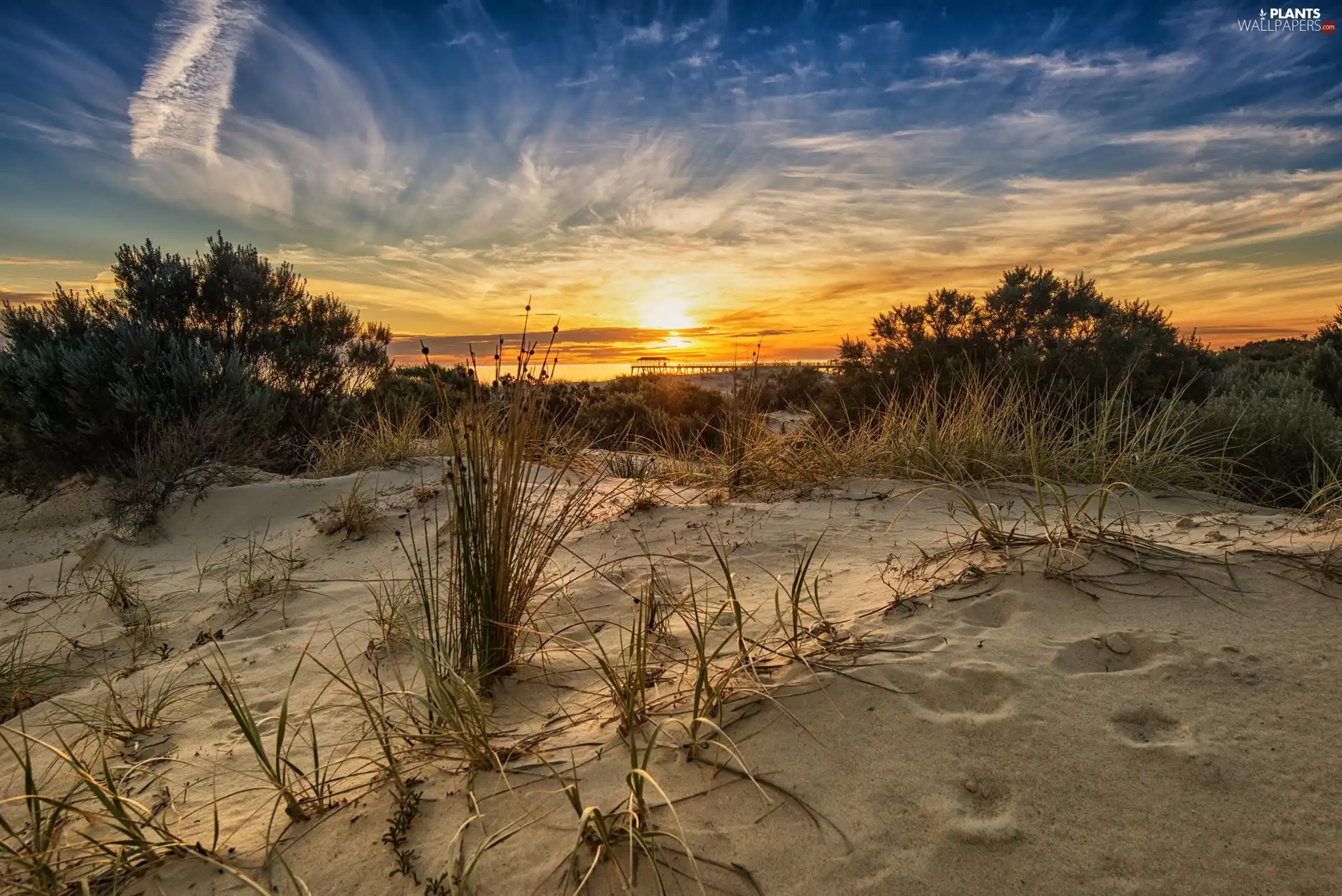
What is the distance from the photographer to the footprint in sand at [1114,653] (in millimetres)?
2094

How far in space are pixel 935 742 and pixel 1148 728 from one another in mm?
594

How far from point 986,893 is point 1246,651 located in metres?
1.39

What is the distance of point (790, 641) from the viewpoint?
2.31 metres

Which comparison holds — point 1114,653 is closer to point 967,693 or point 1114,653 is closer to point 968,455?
point 967,693

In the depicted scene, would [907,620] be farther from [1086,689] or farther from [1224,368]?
[1224,368]

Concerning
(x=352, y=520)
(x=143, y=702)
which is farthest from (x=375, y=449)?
(x=143, y=702)

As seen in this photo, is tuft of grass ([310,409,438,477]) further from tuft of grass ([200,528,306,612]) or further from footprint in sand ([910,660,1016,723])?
footprint in sand ([910,660,1016,723])

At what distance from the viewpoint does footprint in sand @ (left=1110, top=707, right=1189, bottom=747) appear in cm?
175

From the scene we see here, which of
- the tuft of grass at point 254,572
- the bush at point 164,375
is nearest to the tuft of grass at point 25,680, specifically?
the tuft of grass at point 254,572

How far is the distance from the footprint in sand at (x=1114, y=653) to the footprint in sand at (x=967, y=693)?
0.77 feet

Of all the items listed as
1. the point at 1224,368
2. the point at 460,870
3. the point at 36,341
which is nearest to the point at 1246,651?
the point at 460,870

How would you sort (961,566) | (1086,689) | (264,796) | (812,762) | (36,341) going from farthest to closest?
(36,341), (961,566), (264,796), (1086,689), (812,762)

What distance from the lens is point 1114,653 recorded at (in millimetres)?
2164

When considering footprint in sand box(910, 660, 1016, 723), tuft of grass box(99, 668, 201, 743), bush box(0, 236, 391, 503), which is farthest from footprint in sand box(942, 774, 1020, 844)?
bush box(0, 236, 391, 503)
